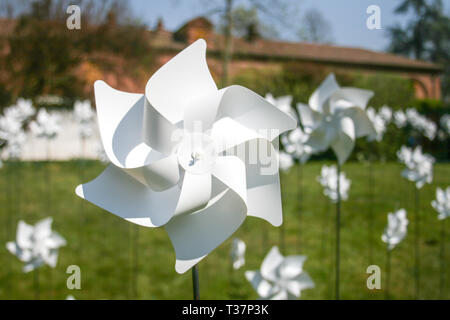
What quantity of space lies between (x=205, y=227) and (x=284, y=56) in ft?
49.1

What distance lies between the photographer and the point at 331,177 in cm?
288

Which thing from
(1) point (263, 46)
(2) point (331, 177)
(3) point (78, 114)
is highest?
(1) point (263, 46)

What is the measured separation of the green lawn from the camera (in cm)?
282

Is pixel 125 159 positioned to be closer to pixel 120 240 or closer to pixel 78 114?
pixel 120 240

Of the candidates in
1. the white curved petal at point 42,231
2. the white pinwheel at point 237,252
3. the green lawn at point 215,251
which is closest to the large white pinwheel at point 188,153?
the green lawn at point 215,251

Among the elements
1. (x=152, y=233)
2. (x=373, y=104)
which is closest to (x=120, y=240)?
(x=152, y=233)

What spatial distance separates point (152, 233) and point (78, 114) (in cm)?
161

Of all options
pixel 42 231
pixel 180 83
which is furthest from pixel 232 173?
pixel 42 231

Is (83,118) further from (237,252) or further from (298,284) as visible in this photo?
(298,284)

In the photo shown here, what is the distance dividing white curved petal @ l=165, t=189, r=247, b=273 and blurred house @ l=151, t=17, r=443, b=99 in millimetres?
9318

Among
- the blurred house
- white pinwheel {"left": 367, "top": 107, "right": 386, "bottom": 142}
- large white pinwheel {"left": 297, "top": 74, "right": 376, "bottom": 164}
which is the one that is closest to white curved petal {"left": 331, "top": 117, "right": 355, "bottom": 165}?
large white pinwheel {"left": 297, "top": 74, "right": 376, "bottom": 164}

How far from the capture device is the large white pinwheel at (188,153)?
1.09 metres
